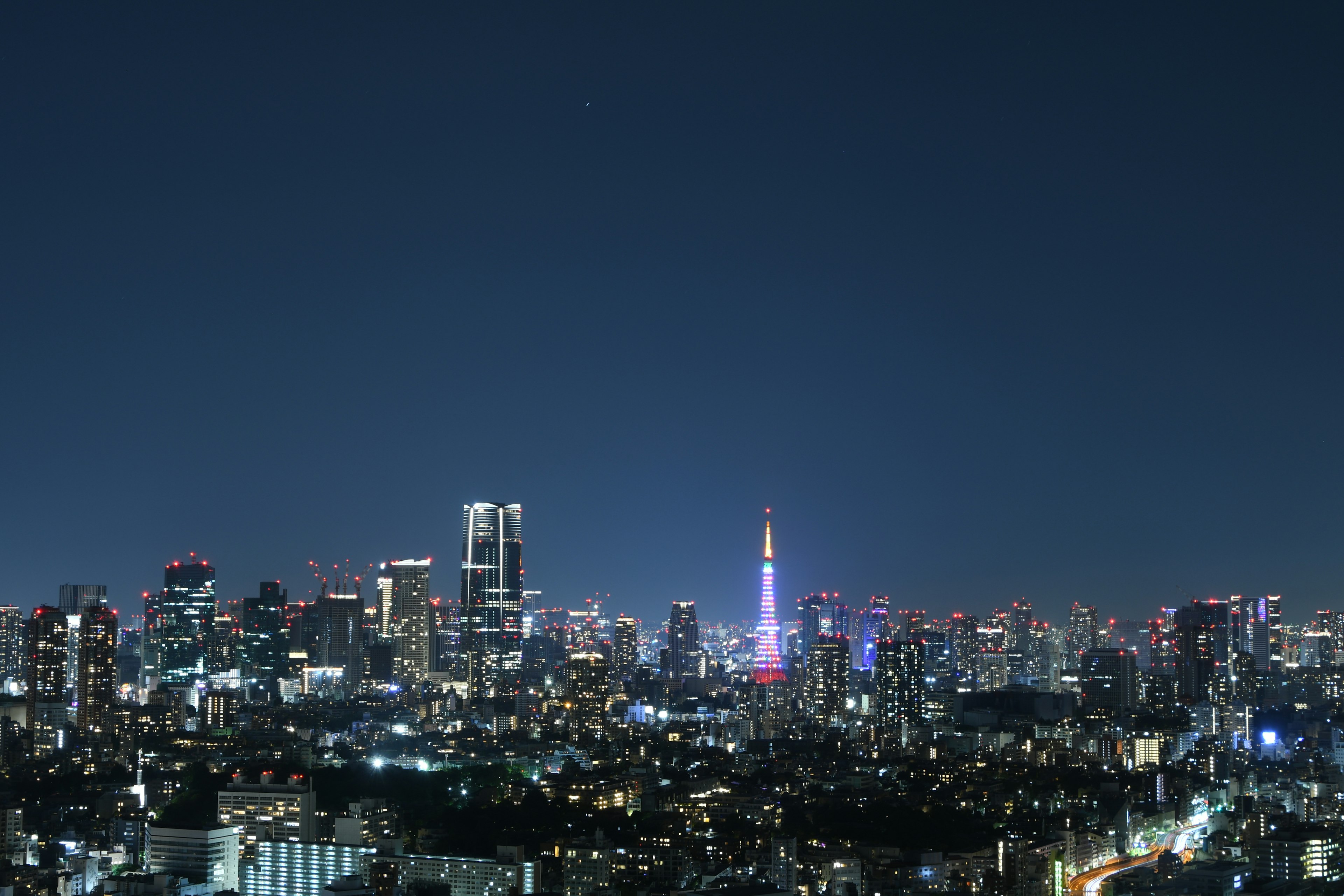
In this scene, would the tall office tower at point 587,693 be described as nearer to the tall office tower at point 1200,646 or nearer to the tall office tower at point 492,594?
the tall office tower at point 492,594

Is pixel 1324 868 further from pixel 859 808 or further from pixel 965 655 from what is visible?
pixel 965 655

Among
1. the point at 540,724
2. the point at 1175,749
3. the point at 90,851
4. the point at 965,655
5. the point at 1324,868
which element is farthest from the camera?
the point at 965,655

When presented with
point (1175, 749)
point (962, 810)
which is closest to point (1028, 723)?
point (1175, 749)

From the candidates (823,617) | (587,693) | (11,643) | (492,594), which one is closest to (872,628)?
(823,617)

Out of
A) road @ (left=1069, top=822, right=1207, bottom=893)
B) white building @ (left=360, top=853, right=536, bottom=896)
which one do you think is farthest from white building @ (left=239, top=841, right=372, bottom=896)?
road @ (left=1069, top=822, right=1207, bottom=893)

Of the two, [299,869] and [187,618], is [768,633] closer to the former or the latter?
[187,618]
